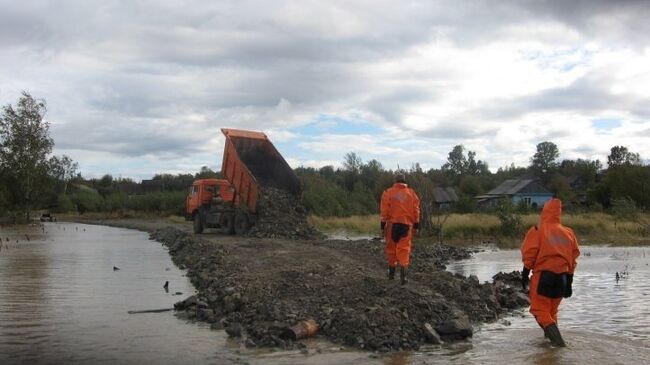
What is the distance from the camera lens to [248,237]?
22.4m

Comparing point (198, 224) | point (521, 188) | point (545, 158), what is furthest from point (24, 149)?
point (545, 158)

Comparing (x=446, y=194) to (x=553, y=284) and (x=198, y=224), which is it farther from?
(x=553, y=284)

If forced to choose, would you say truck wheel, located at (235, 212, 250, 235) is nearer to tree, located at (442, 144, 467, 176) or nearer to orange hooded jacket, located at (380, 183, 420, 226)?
orange hooded jacket, located at (380, 183, 420, 226)

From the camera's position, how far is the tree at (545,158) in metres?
117

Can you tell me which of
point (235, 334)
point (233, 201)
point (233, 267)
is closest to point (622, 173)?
point (233, 201)

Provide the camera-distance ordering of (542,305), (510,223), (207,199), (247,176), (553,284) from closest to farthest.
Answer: (553,284)
(542,305)
(247,176)
(207,199)
(510,223)

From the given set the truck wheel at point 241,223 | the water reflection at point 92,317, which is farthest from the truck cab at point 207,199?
the water reflection at point 92,317

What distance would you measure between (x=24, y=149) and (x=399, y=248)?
1750 inches

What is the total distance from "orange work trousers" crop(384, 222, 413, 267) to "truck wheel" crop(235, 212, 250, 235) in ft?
46.0

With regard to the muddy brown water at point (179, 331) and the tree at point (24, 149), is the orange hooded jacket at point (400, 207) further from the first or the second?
the tree at point (24, 149)

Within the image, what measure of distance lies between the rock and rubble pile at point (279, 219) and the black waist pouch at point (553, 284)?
1501 centimetres

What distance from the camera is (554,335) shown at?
25.4ft

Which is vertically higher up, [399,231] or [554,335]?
[399,231]

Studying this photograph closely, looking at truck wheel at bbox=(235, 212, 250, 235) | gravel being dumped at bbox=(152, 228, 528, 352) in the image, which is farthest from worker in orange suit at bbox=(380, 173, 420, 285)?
truck wheel at bbox=(235, 212, 250, 235)
